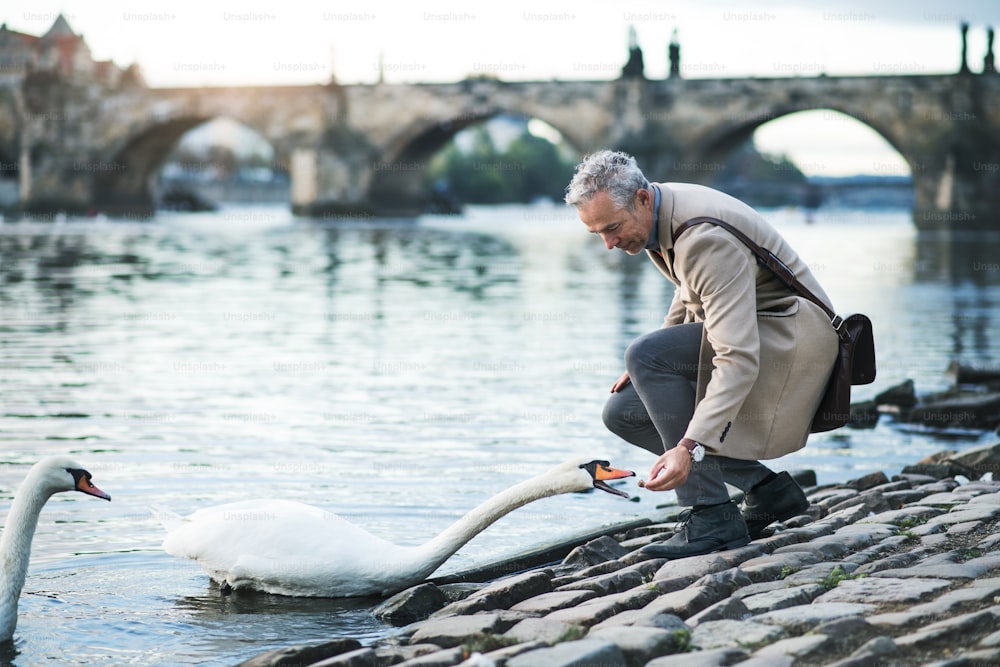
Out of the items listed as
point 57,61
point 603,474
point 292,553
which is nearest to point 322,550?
point 292,553

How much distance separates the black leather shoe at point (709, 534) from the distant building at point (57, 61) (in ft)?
175

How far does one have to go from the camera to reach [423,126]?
5109cm

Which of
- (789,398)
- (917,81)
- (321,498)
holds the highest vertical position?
(917,81)

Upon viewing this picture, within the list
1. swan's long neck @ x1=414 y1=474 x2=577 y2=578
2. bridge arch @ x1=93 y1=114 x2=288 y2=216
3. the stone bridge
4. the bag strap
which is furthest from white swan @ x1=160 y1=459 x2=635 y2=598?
bridge arch @ x1=93 y1=114 x2=288 y2=216

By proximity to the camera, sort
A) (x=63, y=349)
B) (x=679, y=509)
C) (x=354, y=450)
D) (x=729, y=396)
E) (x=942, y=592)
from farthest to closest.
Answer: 1. (x=63, y=349)
2. (x=354, y=450)
3. (x=679, y=509)
4. (x=729, y=396)
5. (x=942, y=592)

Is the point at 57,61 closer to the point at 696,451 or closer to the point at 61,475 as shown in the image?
the point at 61,475

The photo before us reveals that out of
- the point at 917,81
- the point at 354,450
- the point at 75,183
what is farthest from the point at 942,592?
the point at 75,183

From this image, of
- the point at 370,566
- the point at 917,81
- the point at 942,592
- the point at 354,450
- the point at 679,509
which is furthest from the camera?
the point at 917,81

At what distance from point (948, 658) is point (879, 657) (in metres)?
0.16

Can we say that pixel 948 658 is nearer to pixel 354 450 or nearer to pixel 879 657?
pixel 879 657

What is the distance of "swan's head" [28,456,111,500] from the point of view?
4.07 metres

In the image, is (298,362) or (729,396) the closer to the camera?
(729,396)

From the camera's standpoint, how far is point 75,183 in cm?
5578

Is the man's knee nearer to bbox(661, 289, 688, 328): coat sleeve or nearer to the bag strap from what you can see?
bbox(661, 289, 688, 328): coat sleeve
